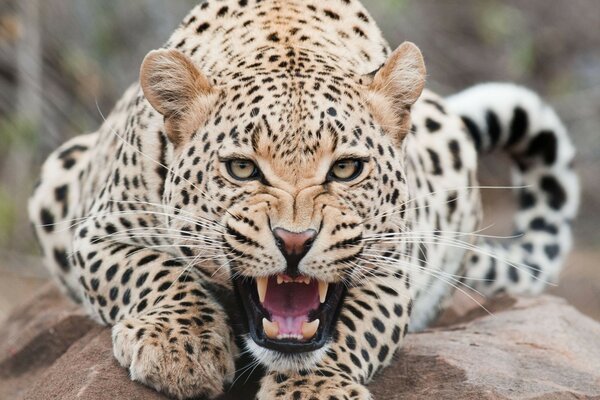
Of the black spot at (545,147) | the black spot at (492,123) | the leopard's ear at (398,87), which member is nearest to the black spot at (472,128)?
the black spot at (492,123)

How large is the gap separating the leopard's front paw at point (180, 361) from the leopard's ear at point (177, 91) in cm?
106

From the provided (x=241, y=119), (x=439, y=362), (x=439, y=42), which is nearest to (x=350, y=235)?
(x=241, y=119)

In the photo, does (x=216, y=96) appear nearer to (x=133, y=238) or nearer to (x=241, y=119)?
(x=241, y=119)

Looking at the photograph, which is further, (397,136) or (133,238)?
(133,238)

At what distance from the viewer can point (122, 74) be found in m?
14.7

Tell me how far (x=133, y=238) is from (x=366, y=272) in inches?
62.8

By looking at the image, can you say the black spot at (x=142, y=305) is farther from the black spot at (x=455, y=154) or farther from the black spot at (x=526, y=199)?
the black spot at (x=526, y=199)

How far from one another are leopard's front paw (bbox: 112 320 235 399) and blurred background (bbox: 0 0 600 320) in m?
6.63

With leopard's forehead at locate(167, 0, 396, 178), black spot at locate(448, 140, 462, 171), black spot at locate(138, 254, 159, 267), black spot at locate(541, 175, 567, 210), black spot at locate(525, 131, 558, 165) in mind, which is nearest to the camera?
leopard's forehead at locate(167, 0, 396, 178)

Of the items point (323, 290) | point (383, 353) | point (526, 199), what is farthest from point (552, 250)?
point (323, 290)

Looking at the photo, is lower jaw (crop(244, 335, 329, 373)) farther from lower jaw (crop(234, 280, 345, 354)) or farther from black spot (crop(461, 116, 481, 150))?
black spot (crop(461, 116, 481, 150))

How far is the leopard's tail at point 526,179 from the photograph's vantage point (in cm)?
905

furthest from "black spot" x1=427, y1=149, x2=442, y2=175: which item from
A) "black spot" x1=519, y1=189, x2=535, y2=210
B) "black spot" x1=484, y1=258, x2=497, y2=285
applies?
"black spot" x1=519, y1=189, x2=535, y2=210

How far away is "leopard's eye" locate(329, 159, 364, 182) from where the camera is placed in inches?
208
